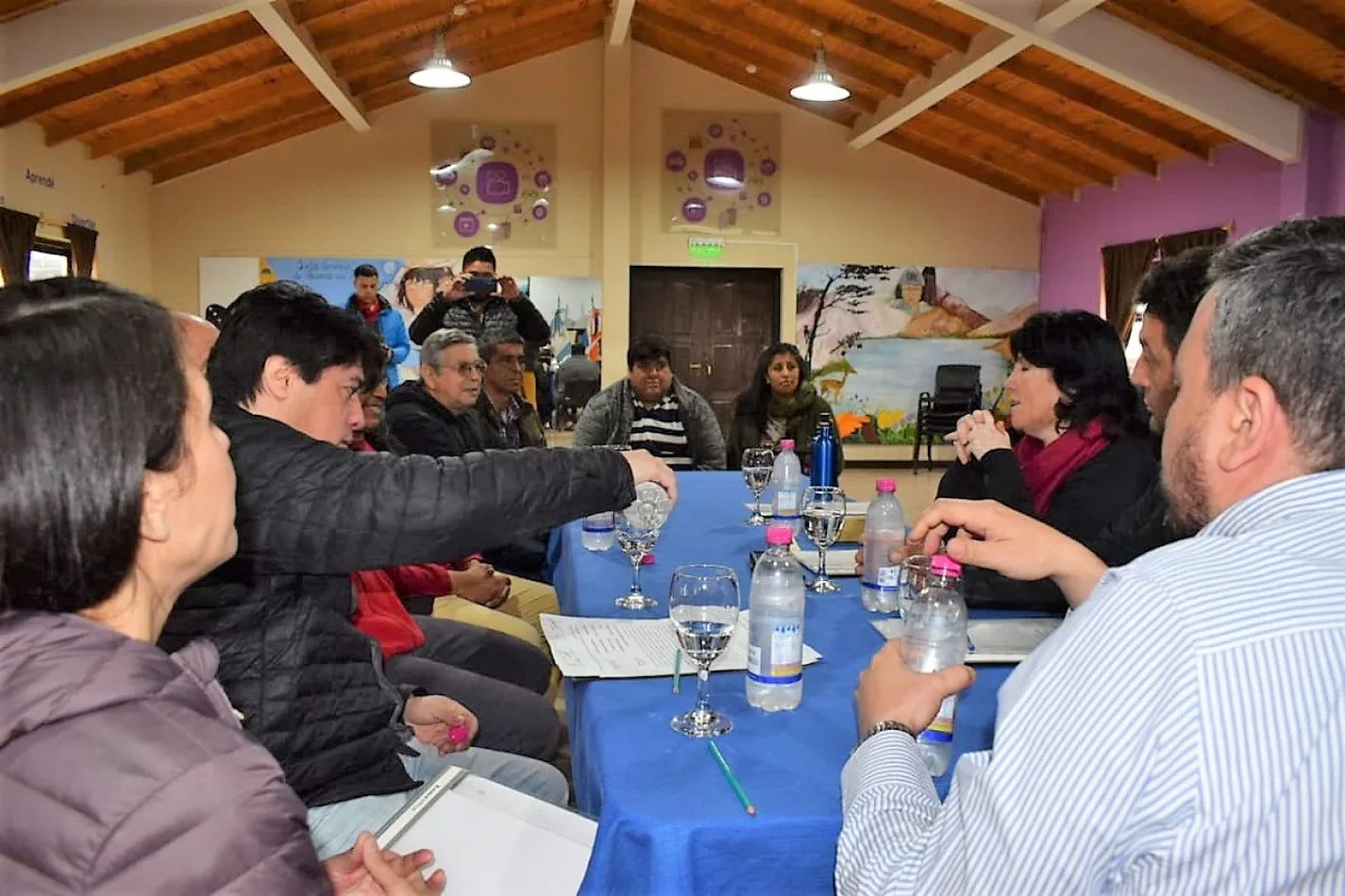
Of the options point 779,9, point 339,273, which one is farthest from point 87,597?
point 339,273

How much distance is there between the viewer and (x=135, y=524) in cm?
79

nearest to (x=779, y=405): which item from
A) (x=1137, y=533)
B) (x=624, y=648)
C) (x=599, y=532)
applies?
(x=599, y=532)

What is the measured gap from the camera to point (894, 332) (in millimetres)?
9836

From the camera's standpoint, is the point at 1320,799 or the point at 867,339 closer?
the point at 1320,799

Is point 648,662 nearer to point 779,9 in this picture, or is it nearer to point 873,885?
point 873,885

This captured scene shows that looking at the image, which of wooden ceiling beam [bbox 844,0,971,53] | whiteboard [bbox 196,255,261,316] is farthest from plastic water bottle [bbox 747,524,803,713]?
whiteboard [bbox 196,255,261,316]

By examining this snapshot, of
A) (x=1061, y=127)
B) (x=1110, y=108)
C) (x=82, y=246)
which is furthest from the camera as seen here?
(x=1061, y=127)

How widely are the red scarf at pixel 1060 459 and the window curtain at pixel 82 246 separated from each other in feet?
25.0

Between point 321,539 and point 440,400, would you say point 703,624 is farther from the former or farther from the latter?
point 440,400

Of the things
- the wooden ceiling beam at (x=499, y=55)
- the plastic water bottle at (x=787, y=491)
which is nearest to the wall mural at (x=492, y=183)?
the wooden ceiling beam at (x=499, y=55)

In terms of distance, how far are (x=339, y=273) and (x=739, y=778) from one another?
886cm

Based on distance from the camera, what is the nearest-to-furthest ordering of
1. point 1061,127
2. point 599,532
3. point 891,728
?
point 891,728
point 599,532
point 1061,127

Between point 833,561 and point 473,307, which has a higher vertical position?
point 473,307

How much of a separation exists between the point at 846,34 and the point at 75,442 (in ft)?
25.2
